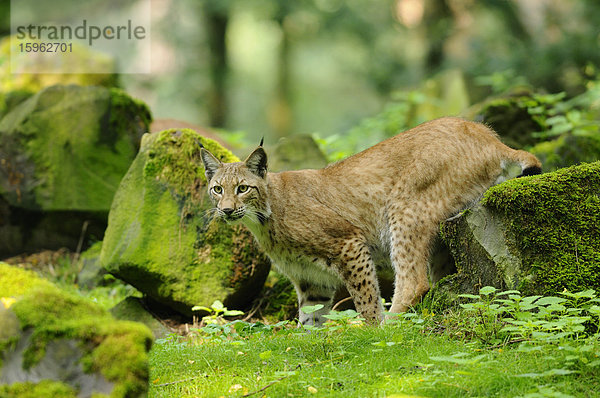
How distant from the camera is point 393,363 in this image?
4.22m

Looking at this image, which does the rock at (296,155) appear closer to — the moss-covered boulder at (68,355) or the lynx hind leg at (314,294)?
the lynx hind leg at (314,294)

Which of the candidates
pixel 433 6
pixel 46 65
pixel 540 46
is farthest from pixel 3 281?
pixel 433 6

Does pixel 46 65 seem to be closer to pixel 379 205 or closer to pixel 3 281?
pixel 379 205

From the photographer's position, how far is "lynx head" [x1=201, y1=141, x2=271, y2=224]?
238 inches

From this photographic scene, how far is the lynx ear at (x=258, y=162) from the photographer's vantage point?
624cm

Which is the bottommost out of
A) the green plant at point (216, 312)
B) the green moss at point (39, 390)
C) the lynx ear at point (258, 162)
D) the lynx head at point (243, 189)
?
the green plant at point (216, 312)

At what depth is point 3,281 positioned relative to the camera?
3.48 metres

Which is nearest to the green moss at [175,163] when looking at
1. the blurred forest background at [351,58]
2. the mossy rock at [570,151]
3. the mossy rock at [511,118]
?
the blurred forest background at [351,58]

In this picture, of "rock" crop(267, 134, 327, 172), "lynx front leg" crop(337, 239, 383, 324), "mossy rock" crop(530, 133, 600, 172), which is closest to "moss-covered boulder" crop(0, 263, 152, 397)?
"lynx front leg" crop(337, 239, 383, 324)

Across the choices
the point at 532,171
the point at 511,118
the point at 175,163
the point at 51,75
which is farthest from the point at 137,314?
the point at 51,75

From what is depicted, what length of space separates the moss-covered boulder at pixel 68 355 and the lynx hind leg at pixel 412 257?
3.36 m

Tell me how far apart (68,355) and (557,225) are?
373cm

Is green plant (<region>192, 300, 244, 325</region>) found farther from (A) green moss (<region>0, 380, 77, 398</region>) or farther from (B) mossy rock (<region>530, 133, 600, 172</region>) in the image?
(B) mossy rock (<region>530, 133, 600, 172</region>)

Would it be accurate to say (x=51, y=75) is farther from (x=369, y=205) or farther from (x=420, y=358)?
(x=420, y=358)
